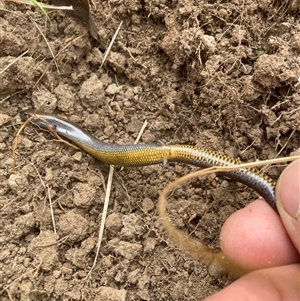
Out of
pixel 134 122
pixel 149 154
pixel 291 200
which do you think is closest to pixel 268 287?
pixel 291 200

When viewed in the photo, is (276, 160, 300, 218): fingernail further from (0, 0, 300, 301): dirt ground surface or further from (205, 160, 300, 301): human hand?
(0, 0, 300, 301): dirt ground surface

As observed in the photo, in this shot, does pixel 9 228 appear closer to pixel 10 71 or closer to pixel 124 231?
pixel 124 231

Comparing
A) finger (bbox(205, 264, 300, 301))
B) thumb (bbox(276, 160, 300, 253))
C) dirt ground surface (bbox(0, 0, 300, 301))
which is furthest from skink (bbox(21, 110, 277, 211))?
finger (bbox(205, 264, 300, 301))

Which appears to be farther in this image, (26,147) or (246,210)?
(26,147)

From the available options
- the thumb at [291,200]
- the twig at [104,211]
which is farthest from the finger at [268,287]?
the twig at [104,211]

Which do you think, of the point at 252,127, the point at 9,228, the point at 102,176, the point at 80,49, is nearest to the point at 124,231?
the point at 102,176

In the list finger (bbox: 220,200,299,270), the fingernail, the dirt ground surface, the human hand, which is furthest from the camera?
the dirt ground surface

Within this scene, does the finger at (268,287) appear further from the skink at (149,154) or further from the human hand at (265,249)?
the skink at (149,154)

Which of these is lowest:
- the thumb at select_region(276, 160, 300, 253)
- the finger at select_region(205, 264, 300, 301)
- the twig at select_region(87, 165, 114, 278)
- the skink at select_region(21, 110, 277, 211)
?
the twig at select_region(87, 165, 114, 278)

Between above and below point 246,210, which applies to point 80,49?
above
